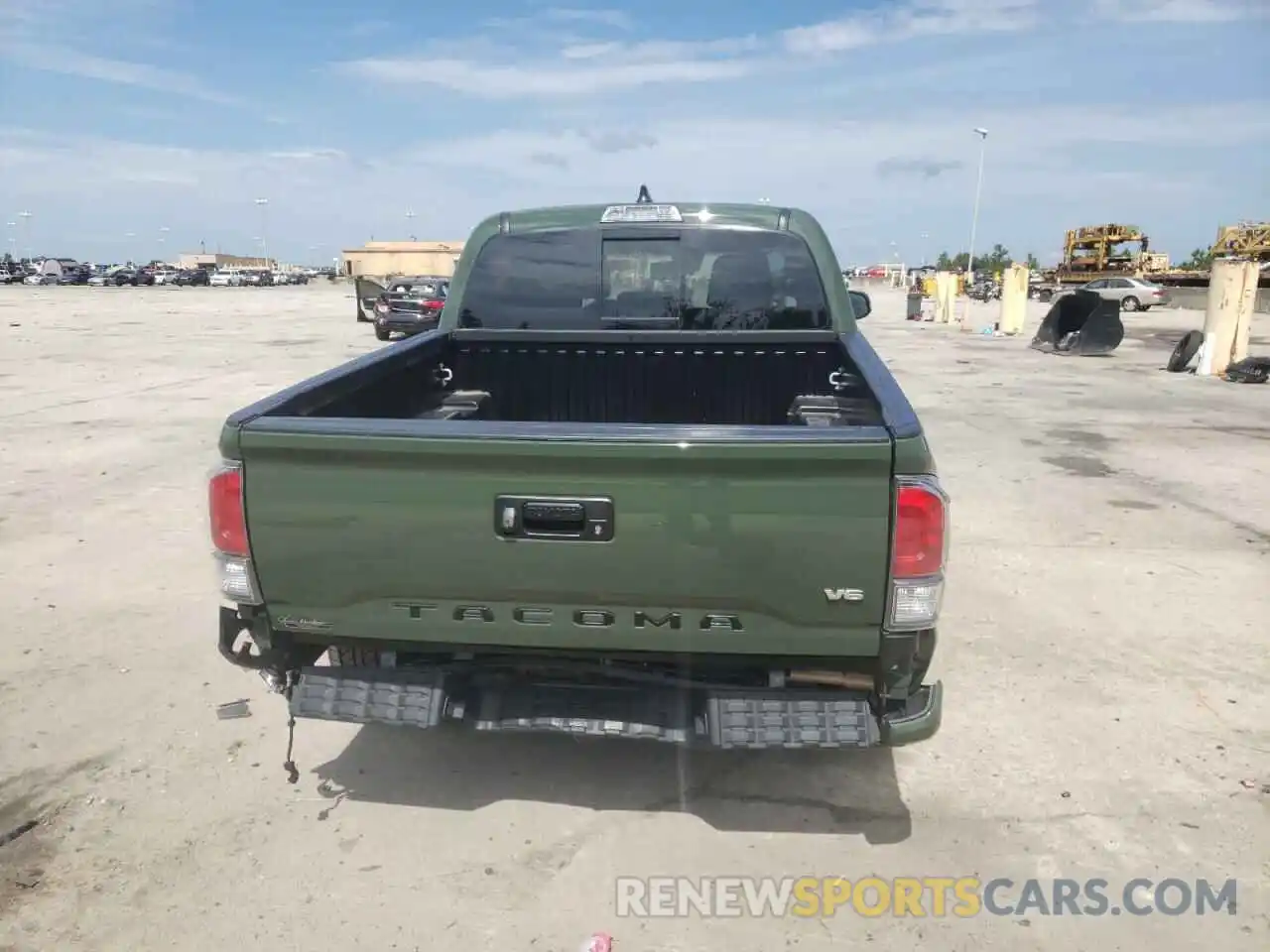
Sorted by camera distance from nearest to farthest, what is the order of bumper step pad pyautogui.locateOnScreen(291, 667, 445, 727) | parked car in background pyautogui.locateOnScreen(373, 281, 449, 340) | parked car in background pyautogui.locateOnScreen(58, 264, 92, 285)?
bumper step pad pyautogui.locateOnScreen(291, 667, 445, 727) < parked car in background pyautogui.locateOnScreen(373, 281, 449, 340) < parked car in background pyautogui.locateOnScreen(58, 264, 92, 285)

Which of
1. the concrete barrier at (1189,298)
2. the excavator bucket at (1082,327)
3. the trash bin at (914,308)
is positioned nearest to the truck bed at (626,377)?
the excavator bucket at (1082,327)

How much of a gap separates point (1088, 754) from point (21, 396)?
46.2 feet

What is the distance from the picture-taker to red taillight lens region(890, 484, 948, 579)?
8.23ft

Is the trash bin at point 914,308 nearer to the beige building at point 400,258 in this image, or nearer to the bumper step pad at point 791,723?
the bumper step pad at point 791,723

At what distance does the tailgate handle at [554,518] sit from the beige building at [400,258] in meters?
83.2

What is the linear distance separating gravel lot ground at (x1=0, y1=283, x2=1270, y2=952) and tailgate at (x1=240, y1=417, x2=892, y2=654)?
2.73 feet

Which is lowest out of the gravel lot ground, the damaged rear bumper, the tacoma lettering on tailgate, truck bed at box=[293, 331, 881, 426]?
the gravel lot ground

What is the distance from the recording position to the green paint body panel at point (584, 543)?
2.51 meters

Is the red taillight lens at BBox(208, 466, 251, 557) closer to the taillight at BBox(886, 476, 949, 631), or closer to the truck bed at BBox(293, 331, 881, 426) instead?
the truck bed at BBox(293, 331, 881, 426)

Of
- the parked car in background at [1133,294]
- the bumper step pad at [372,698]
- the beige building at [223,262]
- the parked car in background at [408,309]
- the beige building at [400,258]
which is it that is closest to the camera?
the bumper step pad at [372,698]

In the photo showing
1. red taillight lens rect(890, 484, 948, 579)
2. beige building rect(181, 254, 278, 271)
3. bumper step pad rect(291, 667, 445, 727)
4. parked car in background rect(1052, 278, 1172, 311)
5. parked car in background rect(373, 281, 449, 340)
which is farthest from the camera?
beige building rect(181, 254, 278, 271)

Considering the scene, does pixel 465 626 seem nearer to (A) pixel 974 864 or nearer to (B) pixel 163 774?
(B) pixel 163 774

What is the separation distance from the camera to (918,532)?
8.30 ft

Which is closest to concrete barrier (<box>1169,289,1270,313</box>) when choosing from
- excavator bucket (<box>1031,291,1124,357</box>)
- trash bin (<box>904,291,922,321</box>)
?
trash bin (<box>904,291,922,321</box>)
